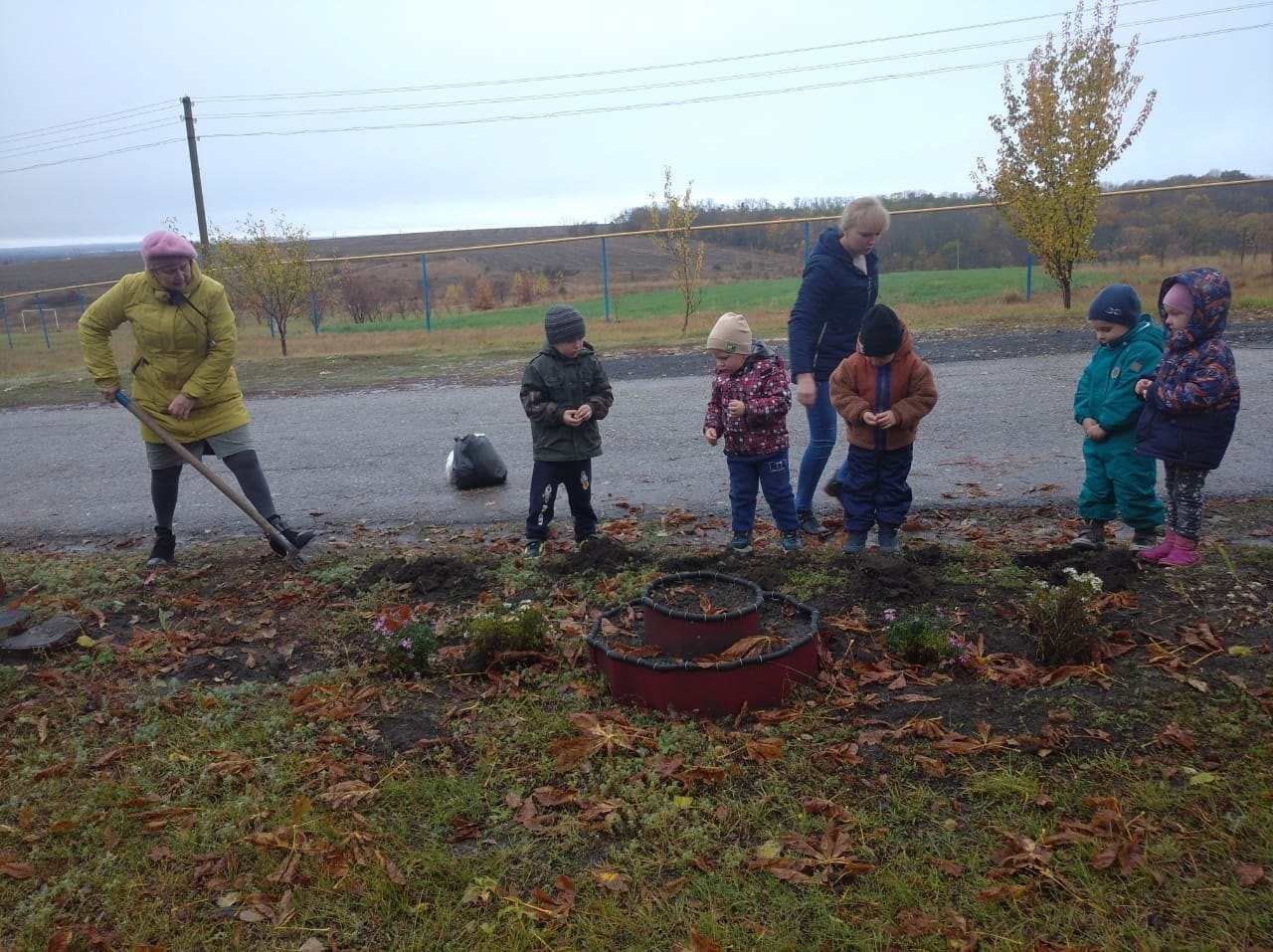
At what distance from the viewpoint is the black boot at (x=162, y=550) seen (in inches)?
231

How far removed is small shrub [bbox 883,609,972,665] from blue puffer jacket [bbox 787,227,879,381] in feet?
6.47

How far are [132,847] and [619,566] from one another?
8.95ft

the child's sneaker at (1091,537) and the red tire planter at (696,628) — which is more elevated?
the red tire planter at (696,628)

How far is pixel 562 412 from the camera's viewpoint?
5391 millimetres

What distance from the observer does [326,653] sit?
442 centimetres

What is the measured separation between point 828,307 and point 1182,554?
7.50ft

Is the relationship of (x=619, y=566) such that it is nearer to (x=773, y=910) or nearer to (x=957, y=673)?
(x=957, y=673)

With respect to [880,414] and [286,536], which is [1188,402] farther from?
[286,536]

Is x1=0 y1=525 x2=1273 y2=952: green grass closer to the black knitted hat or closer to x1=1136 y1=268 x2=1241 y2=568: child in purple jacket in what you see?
x1=1136 y1=268 x2=1241 y2=568: child in purple jacket

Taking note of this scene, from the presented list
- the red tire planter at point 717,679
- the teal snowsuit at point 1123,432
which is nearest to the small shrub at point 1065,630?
the red tire planter at point 717,679

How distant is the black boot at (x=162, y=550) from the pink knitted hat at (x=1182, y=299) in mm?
5933

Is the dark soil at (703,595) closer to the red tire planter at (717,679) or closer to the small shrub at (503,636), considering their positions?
the red tire planter at (717,679)

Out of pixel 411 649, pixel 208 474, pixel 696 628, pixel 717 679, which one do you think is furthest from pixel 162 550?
pixel 717 679

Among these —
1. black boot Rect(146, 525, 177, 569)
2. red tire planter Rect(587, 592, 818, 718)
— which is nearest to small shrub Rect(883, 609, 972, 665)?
red tire planter Rect(587, 592, 818, 718)
